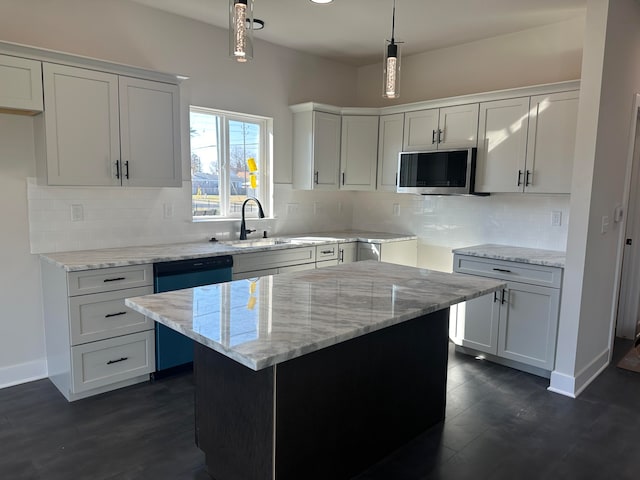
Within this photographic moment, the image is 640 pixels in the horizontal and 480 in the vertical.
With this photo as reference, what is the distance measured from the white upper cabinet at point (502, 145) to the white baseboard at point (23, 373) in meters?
3.67

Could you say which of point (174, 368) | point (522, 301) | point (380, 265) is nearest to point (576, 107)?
point (522, 301)

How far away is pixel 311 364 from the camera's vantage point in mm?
1837

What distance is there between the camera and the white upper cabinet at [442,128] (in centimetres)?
384

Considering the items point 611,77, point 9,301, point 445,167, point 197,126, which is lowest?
point 9,301

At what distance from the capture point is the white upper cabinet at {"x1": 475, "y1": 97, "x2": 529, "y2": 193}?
354 cm

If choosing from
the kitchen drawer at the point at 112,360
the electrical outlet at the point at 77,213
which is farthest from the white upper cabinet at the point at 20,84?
the kitchen drawer at the point at 112,360

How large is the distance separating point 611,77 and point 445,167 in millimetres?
1346

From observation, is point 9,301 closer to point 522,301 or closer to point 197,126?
point 197,126

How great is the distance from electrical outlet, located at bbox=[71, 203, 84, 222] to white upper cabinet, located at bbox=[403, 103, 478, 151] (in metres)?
2.86

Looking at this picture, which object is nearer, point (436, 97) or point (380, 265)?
point (380, 265)

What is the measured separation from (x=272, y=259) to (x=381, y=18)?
2.15 m

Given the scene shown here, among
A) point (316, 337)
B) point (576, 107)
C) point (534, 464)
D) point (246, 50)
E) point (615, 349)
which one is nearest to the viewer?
point (316, 337)

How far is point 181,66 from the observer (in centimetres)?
368

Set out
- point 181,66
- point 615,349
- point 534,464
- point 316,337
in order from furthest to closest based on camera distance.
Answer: point 615,349
point 181,66
point 534,464
point 316,337
